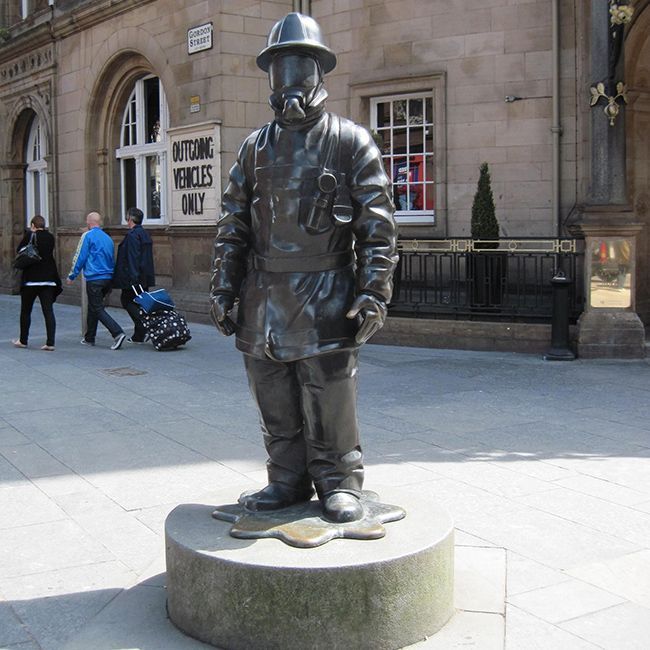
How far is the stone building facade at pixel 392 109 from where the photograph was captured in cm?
1277

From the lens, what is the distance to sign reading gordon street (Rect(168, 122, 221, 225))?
15.3 meters

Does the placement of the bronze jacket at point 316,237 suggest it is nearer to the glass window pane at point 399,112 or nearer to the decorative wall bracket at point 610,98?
the decorative wall bracket at point 610,98

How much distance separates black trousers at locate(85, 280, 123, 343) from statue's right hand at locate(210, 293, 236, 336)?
8626mm

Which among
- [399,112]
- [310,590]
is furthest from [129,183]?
[310,590]

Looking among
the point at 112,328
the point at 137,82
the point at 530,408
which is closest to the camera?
the point at 530,408

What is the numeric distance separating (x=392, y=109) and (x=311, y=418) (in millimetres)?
11439

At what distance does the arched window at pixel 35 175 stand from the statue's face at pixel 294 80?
19.7 m

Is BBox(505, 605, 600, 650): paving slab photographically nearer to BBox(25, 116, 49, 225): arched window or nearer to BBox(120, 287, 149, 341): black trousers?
BBox(120, 287, 149, 341): black trousers

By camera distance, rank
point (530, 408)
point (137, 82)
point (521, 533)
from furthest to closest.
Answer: point (137, 82), point (530, 408), point (521, 533)

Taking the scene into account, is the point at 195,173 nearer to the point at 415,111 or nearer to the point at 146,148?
the point at 146,148

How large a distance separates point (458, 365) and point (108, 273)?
4.94 meters

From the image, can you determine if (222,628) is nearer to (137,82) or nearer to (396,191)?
(396,191)

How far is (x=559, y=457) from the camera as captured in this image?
668cm

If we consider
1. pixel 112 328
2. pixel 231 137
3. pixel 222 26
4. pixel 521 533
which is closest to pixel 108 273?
pixel 112 328
